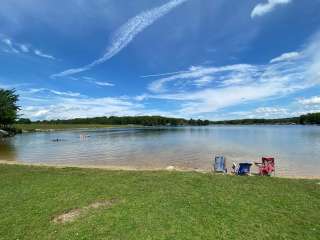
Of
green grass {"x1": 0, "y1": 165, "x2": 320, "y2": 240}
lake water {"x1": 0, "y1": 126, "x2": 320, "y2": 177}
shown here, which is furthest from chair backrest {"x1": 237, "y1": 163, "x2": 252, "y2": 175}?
lake water {"x1": 0, "y1": 126, "x2": 320, "y2": 177}

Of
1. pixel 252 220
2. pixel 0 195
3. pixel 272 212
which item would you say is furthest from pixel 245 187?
pixel 0 195

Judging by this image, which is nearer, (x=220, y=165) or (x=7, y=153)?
(x=220, y=165)

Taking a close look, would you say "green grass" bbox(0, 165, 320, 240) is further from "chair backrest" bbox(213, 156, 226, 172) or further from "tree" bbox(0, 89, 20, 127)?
"tree" bbox(0, 89, 20, 127)

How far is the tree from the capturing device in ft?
212

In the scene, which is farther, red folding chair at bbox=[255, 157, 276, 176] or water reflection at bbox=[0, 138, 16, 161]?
water reflection at bbox=[0, 138, 16, 161]

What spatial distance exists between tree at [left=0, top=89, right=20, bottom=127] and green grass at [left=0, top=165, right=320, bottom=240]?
207ft

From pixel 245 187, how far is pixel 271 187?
3.36 ft

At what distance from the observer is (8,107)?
6669cm

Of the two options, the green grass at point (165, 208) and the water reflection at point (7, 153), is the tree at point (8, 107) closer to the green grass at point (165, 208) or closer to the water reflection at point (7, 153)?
the water reflection at point (7, 153)

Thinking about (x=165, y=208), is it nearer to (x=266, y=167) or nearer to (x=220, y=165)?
(x=220, y=165)

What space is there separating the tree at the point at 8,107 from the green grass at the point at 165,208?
63.2 m

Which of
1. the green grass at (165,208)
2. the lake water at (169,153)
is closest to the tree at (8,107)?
the lake water at (169,153)

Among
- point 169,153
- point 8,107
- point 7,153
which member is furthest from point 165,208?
point 8,107

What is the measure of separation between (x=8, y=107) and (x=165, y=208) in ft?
237
